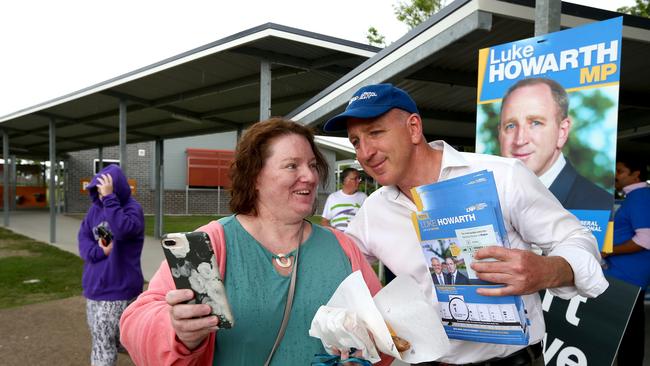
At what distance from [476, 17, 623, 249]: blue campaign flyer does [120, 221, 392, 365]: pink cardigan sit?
148 cm

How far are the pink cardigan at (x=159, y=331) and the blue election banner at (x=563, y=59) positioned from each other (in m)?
1.76

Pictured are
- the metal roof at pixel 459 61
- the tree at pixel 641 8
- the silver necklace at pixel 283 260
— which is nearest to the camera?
the silver necklace at pixel 283 260

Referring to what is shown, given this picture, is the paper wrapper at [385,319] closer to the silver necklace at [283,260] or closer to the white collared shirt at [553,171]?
the silver necklace at [283,260]

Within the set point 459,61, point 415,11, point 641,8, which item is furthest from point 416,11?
point 459,61

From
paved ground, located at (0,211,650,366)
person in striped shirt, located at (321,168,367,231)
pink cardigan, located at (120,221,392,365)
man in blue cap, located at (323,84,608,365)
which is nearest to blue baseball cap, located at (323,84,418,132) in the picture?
man in blue cap, located at (323,84,608,365)

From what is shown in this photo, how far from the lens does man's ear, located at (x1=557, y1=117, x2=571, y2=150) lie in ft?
8.28

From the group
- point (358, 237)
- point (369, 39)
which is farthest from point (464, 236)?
point (369, 39)

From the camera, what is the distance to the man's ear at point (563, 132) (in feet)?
8.28

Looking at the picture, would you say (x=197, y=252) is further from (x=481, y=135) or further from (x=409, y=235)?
(x=481, y=135)

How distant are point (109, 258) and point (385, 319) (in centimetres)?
335

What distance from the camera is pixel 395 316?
1.45m

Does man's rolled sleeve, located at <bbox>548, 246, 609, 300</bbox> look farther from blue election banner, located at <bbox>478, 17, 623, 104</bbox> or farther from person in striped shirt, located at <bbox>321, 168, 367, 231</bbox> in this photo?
person in striped shirt, located at <bbox>321, 168, 367, 231</bbox>

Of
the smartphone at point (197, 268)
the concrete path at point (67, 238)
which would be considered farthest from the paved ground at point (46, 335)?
the smartphone at point (197, 268)

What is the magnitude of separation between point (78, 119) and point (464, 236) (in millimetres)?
15056
